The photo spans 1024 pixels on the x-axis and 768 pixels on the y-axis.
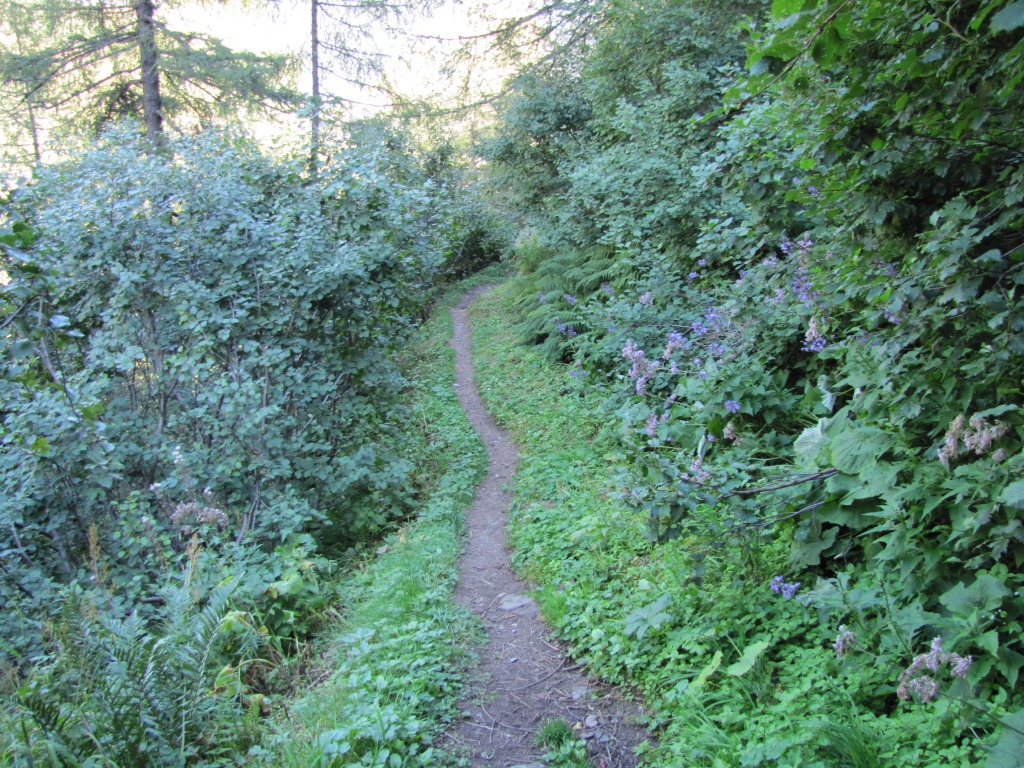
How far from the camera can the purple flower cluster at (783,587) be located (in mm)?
3152

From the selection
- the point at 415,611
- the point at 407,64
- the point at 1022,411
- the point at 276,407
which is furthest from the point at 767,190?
the point at 407,64

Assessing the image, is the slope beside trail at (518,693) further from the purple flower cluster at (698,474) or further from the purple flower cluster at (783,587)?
the purple flower cluster at (698,474)

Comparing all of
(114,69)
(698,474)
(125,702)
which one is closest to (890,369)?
(698,474)

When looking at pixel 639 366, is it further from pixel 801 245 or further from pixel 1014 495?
pixel 1014 495

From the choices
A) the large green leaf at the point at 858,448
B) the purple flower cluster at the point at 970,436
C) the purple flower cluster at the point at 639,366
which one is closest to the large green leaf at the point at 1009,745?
the purple flower cluster at the point at 970,436

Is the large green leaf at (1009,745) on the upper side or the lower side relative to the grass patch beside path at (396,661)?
upper

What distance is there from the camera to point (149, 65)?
46.3 feet

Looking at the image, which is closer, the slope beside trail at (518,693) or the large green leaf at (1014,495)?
the large green leaf at (1014,495)

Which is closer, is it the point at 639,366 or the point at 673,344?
the point at 639,366

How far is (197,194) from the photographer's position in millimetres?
6109

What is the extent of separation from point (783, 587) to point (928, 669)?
0.80 meters

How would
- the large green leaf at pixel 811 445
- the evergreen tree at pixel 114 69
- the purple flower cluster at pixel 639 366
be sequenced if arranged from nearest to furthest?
1. the large green leaf at pixel 811 445
2. the purple flower cluster at pixel 639 366
3. the evergreen tree at pixel 114 69

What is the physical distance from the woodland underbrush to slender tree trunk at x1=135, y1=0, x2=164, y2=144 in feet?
45.7

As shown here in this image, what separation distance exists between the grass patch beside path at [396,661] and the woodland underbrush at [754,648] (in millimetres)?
733
